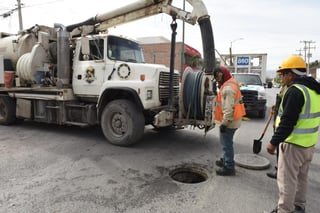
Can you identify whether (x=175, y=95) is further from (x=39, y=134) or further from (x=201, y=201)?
(x=39, y=134)

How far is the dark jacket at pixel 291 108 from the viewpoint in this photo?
8.23 ft

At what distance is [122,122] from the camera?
19.3 feet

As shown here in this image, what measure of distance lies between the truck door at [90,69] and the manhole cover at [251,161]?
3735 mm

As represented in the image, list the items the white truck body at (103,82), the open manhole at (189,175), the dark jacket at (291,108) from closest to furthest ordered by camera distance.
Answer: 1. the dark jacket at (291,108)
2. the open manhole at (189,175)
3. the white truck body at (103,82)

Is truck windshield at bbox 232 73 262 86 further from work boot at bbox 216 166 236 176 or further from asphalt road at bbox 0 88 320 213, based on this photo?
work boot at bbox 216 166 236 176

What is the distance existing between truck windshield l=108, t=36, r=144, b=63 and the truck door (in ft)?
0.65

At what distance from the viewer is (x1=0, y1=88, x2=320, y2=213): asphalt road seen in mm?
3219

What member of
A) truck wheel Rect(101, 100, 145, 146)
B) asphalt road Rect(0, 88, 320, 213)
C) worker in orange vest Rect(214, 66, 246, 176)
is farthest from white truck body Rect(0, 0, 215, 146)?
worker in orange vest Rect(214, 66, 246, 176)

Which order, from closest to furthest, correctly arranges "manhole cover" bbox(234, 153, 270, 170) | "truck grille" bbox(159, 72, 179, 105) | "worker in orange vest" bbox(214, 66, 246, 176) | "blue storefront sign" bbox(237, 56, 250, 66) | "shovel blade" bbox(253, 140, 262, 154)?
"worker in orange vest" bbox(214, 66, 246, 176) < "manhole cover" bbox(234, 153, 270, 170) < "shovel blade" bbox(253, 140, 262, 154) < "truck grille" bbox(159, 72, 179, 105) < "blue storefront sign" bbox(237, 56, 250, 66)

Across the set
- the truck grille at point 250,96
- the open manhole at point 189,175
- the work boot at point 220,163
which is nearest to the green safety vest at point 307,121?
the open manhole at point 189,175

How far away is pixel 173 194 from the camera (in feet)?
11.5

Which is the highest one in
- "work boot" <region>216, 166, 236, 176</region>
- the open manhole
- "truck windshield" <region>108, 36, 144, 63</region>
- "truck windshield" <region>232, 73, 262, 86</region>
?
"truck windshield" <region>108, 36, 144, 63</region>

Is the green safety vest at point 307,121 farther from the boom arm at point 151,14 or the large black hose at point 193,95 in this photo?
the boom arm at point 151,14

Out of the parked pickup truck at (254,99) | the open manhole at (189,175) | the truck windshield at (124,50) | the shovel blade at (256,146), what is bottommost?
the open manhole at (189,175)
